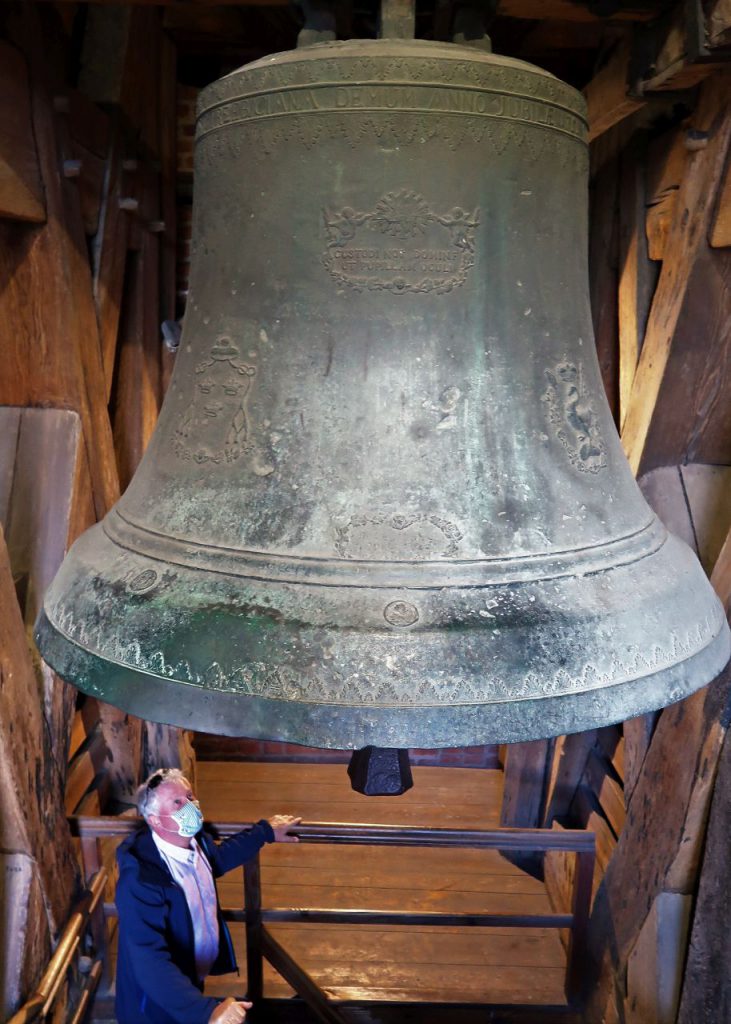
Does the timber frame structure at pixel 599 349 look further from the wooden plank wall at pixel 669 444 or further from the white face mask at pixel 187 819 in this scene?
the white face mask at pixel 187 819

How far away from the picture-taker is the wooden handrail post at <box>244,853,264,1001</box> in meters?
2.17

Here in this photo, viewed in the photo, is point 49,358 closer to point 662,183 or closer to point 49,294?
point 49,294

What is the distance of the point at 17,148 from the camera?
175 centimetres

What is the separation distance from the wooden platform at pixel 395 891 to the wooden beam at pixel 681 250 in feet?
5.24

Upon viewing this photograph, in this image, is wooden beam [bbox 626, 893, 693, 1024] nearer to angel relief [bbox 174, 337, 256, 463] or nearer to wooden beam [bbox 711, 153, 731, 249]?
wooden beam [bbox 711, 153, 731, 249]

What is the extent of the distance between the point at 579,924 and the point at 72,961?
1.30 m

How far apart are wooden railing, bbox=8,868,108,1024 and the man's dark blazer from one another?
0.44 ft

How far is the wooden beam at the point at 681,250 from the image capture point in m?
1.66

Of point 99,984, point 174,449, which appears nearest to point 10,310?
point 174,449

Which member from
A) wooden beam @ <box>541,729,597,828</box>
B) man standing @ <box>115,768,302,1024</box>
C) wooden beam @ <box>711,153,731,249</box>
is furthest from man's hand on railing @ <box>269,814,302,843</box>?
wooden beam @ <box>711,153,731,249</box>

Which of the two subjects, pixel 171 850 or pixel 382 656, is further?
pixel 171 850

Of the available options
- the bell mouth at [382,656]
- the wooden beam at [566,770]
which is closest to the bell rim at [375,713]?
the bell mouth at [382,656]

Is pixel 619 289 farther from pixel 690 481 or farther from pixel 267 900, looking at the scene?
pixel 267 900

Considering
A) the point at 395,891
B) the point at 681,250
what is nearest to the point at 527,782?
the point at 395,891
